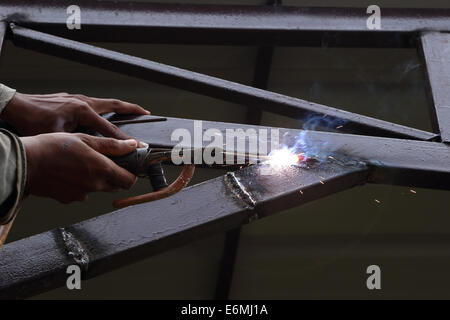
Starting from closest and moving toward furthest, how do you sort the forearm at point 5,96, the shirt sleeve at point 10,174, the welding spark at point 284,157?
the shirt sleeve at point 10,174, the forearm at point 5,96, the welding spark at point 284,157

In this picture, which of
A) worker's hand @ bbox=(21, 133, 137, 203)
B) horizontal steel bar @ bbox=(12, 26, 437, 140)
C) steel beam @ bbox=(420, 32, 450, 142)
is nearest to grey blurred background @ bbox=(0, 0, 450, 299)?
steel beam @ bbox=(420, 32, 450, 142)

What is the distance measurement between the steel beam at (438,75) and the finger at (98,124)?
1.22m

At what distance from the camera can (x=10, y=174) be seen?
50.5 inches

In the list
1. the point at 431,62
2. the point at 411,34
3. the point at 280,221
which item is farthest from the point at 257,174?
the point at 280,221

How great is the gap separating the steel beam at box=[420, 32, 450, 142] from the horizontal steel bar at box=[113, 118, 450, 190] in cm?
14

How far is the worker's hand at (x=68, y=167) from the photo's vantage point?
54.3 inches

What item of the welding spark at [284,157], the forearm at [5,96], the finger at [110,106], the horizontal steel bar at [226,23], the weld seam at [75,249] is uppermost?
the horizontal steel bar at [226,23]

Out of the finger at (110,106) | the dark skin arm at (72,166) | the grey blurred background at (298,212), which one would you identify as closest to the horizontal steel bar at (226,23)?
the grey blurred background at (298,212)

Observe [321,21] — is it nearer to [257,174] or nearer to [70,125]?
[257,174]

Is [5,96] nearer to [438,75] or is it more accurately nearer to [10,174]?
[10,174]

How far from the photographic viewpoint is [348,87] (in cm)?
341

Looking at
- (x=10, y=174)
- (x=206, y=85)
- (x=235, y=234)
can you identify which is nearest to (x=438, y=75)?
(x=206, y=85)

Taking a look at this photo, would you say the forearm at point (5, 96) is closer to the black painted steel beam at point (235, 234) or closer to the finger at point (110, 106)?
the finger at point (110, 106)

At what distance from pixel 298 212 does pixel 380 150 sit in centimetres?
206
